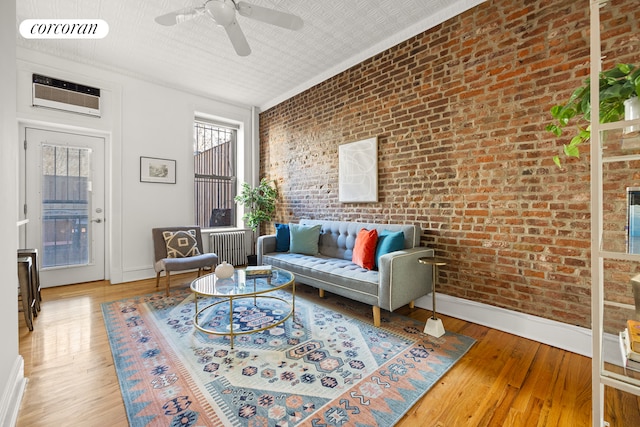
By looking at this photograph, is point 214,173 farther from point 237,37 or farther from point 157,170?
point 237,37

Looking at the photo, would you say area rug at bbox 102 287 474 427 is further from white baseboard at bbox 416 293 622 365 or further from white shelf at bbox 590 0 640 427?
white shelf at bbox 590 0 640 427

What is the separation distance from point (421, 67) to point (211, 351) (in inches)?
126

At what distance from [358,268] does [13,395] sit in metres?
2.47

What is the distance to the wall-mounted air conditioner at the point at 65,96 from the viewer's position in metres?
→ 3.45

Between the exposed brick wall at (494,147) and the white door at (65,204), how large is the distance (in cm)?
368

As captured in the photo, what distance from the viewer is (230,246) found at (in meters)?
4.97

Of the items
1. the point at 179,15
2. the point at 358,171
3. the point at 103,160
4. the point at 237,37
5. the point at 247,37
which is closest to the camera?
the point at 179,15

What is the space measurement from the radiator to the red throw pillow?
8.86 ft

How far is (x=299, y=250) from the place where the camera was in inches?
148

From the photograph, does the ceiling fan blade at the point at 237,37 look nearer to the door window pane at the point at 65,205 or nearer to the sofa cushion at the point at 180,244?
the sofa cushion at the point at 180,244

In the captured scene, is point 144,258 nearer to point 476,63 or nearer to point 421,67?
point 421,67

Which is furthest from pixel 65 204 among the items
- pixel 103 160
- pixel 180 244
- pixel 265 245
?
pixel 265 245

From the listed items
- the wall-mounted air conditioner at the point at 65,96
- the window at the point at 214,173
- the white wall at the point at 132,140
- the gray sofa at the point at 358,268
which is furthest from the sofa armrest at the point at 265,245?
the wall-mounted air conditioner at the point at 65,96

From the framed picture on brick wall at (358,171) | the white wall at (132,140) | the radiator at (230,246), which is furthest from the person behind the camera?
the radiator at (230,246)
